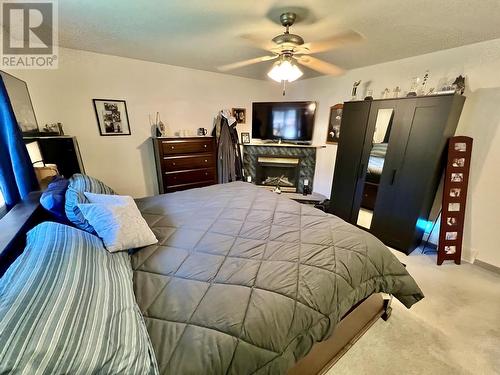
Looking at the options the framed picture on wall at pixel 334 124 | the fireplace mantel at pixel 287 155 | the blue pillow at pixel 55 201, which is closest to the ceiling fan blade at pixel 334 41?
the framed picture on wall at pixel 334 124

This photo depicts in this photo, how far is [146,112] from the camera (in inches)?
135

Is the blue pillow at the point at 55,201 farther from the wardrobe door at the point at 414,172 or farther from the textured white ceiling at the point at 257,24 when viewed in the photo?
the wardrobe door at the point at 414,172

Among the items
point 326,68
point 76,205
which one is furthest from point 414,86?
point 76,205

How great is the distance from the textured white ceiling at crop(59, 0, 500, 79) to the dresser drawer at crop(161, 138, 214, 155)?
1.26m

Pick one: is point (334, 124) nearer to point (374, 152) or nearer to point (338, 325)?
point (374, 152)

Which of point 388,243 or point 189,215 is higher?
point 189,215

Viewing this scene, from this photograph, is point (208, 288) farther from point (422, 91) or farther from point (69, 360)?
point (422, 91)

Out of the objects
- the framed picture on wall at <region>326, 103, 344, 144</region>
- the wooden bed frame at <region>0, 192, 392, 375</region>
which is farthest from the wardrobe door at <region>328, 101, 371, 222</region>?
the wooden bed frame at <region>0, 192, 392, 375</region>

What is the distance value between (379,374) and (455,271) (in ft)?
5.69

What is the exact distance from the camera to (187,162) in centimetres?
358

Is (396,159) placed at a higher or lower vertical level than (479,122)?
lower

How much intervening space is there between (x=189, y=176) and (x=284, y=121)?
7.00 feet

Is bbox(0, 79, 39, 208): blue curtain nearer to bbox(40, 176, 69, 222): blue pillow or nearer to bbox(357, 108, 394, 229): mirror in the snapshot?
bbox(40, 176, 69, 222): blue pillow

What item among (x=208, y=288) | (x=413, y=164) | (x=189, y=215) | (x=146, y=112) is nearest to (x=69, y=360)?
(x=208, y=288)
